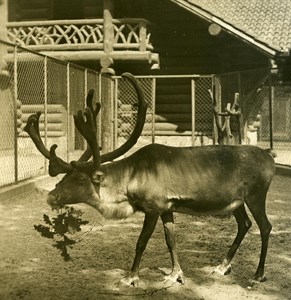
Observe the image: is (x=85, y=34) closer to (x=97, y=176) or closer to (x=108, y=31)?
(x=108, y=31)

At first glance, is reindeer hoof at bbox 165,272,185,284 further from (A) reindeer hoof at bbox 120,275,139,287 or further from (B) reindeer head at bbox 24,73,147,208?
(B) reindeer head at bbox 24,73,147,208

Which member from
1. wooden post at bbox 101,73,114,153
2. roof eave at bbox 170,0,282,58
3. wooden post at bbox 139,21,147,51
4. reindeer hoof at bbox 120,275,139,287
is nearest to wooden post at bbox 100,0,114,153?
wooden post at bbox 101,73,114,153

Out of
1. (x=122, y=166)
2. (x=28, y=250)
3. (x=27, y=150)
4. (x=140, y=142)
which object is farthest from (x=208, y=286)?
(x=140, y=142)

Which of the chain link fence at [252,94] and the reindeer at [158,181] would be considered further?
the chain link fence at [252,94]

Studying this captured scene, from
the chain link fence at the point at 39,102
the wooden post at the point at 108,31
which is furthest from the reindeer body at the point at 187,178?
the wooden post at the point at 108,31

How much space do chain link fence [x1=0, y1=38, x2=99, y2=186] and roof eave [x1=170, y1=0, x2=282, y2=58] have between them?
3.25 metres

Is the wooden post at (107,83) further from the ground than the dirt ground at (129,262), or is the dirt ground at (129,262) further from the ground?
the wooden post at (107,83)

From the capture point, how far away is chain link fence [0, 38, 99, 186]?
418 inches

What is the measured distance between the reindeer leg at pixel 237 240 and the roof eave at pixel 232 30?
8.63 meters

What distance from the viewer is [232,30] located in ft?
43.1

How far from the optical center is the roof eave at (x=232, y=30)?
12882mm

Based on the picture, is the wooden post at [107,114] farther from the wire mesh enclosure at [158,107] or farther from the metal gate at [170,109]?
the metal gate at [170,109]

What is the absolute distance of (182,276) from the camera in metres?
4.65

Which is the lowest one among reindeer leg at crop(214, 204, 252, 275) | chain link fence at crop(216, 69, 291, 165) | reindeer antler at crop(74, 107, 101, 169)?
reindeer leg at crop(214, 204, 252, 275)
